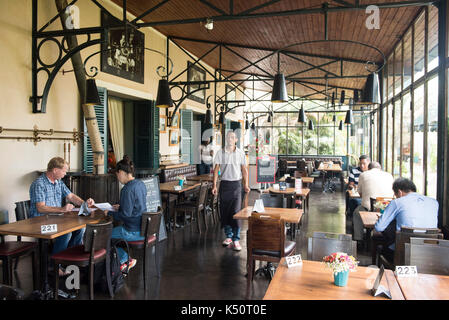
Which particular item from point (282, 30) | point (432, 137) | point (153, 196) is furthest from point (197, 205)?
point (282, 30)

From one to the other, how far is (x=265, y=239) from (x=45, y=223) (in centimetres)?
219

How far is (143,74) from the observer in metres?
8.10

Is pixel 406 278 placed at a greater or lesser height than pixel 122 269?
greater

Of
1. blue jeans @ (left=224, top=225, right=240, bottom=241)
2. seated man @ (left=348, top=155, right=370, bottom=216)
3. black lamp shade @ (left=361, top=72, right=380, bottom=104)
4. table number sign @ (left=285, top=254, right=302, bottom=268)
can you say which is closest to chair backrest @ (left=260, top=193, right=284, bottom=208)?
blue jeans @ (left=224, top=225, right=240, bottom=241)

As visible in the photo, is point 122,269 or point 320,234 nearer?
point 320,234

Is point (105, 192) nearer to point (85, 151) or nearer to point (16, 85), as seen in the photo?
point (85, 151)

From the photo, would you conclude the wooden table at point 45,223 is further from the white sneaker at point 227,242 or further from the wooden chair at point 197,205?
the wooden chair at point 197,205

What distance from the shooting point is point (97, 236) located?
3.26 metres

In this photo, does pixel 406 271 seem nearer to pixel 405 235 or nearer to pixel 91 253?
pixel 405 235

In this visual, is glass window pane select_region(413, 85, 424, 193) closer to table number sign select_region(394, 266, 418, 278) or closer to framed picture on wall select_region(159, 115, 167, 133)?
table number sign select_region(394, 266, 418, 278)

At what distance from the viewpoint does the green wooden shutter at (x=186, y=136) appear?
34.0 feet

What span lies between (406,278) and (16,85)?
16.5 ft

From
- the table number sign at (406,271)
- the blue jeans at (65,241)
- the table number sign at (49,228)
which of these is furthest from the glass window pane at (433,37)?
the blue jeans at (65,241)
